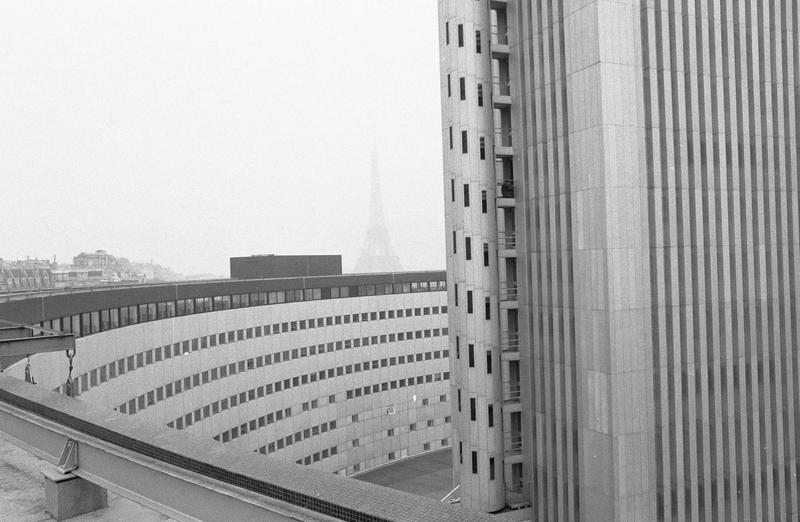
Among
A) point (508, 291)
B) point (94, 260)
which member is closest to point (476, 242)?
point (508, 291)

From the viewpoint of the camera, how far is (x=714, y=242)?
90.3 ft

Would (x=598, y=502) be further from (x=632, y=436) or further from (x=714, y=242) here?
(x=714, y=242)

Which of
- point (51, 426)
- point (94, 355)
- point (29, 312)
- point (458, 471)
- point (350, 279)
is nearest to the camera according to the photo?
point (51, 426)

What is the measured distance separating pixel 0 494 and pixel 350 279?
197ft

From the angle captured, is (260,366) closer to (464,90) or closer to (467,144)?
(467,144)

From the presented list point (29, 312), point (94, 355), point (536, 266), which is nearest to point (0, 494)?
point (29, 312)

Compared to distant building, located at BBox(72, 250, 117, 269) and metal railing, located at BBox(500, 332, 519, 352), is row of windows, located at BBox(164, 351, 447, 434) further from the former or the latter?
distant building, located at BBox(72, 250, 117, 269)

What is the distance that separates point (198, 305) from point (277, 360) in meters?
12.6

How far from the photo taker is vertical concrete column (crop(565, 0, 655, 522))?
81.1 feet

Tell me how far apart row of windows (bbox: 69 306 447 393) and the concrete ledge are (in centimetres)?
2702

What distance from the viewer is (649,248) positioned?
84.8 feet

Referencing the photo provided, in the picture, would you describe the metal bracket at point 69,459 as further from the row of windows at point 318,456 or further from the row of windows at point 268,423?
the row of windows at point 318,456

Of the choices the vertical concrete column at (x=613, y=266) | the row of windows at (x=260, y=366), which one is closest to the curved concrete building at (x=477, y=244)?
the vertical concrete column at (x=613, y=266)

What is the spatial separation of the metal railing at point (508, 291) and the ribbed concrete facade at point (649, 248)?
0.67 meters
